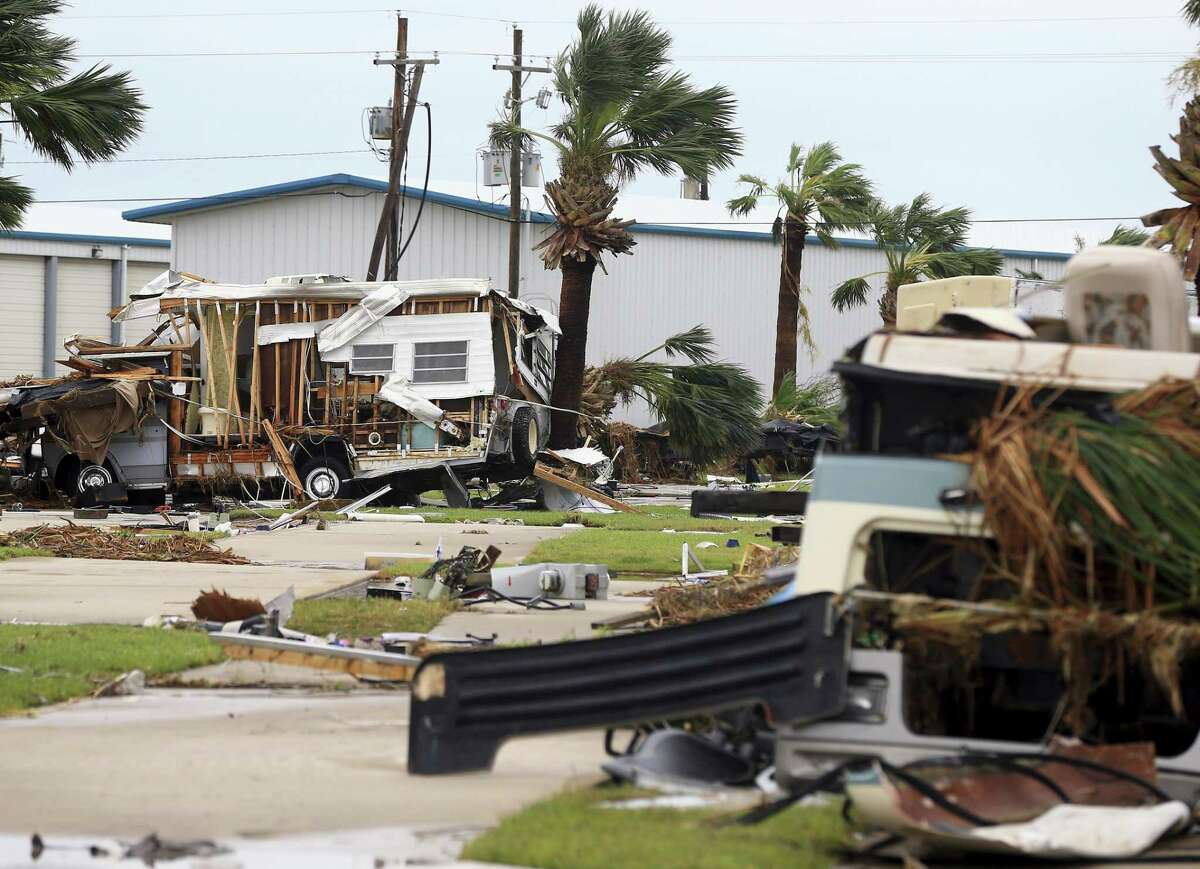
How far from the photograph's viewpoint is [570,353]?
96.6 feet

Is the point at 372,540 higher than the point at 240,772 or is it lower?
lower

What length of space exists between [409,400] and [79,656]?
16389mm


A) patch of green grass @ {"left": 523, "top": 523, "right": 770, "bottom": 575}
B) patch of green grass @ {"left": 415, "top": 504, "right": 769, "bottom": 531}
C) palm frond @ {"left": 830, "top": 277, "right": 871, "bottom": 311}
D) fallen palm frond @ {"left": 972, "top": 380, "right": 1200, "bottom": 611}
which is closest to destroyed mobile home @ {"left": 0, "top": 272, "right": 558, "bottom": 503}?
patch of green grass @ {"left": 415, "top": 504, "right": 769, "bottom": 531}

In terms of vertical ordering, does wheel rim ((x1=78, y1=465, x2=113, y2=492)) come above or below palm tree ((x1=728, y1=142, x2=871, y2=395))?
below

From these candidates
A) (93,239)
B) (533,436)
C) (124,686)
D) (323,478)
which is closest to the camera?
(124,686)

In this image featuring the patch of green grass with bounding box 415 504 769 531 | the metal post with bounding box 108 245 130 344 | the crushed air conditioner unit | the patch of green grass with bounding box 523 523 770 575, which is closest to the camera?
the crushed air conditioner unit

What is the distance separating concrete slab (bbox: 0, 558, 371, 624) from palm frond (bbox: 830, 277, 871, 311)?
31.5 metres

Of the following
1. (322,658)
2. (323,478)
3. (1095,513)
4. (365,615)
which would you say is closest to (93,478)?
(323,478)

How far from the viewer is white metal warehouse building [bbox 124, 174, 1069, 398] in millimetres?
42344

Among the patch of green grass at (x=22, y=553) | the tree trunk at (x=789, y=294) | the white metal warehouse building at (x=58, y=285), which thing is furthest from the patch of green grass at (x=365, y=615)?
the white metal warehouse building at (x=58, y=285)

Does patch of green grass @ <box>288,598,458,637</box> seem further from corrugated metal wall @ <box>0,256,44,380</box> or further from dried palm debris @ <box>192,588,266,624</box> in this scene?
corrugated metal wall @ <box>0,256,44,380</box>

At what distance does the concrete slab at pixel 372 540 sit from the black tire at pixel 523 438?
181 inches

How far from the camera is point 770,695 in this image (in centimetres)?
517

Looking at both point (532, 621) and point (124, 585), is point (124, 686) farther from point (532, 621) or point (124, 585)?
point (124, 585)
